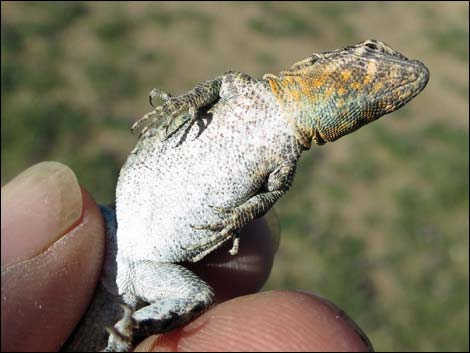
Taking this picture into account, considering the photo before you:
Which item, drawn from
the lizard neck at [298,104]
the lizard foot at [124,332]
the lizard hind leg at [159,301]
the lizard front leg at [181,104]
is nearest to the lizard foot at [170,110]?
the lizard front leg at [181,104]

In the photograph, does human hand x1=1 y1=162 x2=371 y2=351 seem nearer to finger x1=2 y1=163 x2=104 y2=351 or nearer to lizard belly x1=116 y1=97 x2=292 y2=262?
finger x1=2 y1=163 x2=104 y2=351

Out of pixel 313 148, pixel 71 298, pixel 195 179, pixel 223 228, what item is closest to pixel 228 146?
pixel 195 179

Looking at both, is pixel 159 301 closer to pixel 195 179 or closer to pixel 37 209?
pixel 195 179

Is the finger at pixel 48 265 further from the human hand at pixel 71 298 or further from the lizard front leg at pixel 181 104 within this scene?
the lizard front leg at pixel 181 104

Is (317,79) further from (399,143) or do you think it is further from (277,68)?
(277,68)

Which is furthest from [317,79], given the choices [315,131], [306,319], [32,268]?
[32,268]
